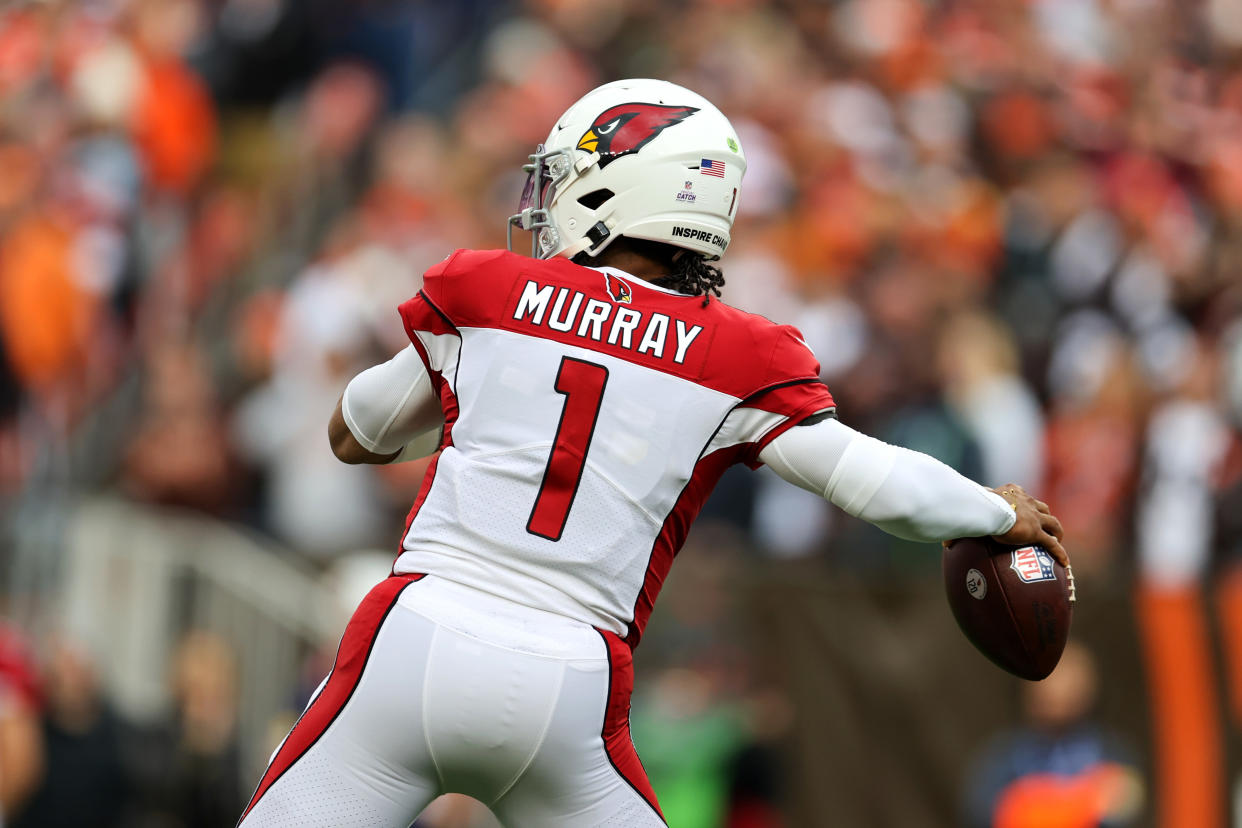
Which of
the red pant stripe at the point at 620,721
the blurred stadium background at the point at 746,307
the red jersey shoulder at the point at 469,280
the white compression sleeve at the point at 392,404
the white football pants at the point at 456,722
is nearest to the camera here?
the white football pants at the point at 456,722

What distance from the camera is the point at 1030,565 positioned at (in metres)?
3.98

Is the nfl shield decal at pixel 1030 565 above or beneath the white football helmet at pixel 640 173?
beneath

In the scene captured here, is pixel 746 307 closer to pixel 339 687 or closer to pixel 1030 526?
pixel 1030 526

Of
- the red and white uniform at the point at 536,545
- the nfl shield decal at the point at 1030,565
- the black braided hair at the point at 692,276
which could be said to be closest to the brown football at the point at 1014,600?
the nfl shield decal at the point at 1030,565

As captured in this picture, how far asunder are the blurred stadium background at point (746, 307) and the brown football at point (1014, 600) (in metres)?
3.97

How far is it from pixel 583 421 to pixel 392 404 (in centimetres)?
57

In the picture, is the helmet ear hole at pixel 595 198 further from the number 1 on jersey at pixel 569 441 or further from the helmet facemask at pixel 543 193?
the number 1 on jersey at pixel 569 441

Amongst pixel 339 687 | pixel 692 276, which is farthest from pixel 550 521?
pixel 692 276

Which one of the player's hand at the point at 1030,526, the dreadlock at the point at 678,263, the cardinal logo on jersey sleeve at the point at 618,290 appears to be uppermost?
the dreadlock at the point at 678,263

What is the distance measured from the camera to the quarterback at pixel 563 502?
3617mm

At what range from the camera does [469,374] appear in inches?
150

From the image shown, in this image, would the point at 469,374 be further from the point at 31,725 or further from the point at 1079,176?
the point at 1079,176

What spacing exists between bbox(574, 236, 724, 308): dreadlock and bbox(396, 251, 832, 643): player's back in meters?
0.13

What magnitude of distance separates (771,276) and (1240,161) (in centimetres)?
268
